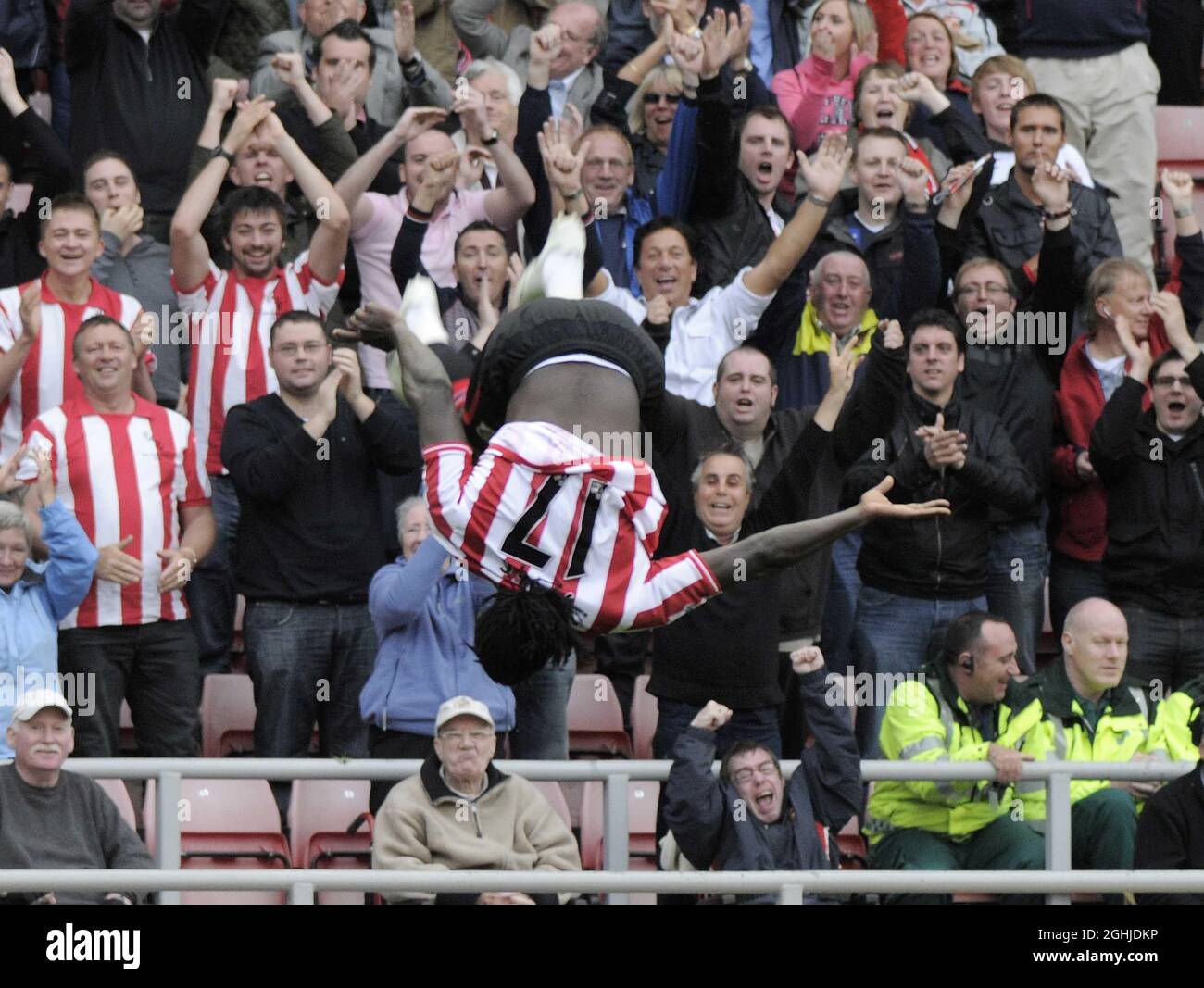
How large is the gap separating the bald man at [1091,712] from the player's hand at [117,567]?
10.7 feet

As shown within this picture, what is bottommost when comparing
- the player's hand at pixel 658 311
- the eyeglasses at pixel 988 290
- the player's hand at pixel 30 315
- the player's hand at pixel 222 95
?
the player's hand at pixel 30 315

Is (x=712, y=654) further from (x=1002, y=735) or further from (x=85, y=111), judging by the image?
(x=85, y=111)

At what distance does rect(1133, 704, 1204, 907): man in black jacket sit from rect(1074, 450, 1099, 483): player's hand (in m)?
2.18

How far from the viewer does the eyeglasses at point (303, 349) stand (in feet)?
30.5

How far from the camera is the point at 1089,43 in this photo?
473 inches

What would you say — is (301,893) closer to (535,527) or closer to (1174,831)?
(535,527)

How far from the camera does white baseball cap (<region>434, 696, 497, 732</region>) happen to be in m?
8.02

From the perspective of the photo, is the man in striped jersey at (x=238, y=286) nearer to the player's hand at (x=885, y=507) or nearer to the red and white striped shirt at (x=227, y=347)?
the red and white striped shirt at (x=227, y=347)

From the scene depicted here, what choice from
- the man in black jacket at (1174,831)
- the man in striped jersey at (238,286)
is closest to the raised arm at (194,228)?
the man in striped jersey at (238,286)

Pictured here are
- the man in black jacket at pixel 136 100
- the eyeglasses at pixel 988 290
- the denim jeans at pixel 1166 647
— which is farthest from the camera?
the man in black jacket at pixel 136 100

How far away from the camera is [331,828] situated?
8641 millimetres

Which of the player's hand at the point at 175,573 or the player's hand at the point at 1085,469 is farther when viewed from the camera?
the player's hand at the point at 1085,469

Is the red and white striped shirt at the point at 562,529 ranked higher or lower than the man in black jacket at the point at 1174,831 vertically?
higher

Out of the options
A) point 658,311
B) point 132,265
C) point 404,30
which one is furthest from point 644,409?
point 404,30
